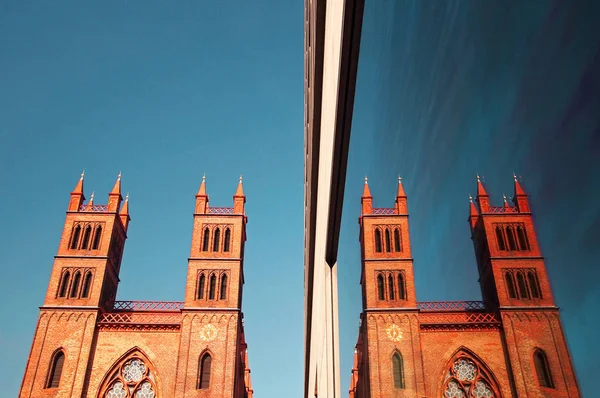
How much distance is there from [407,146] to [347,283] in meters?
1.69

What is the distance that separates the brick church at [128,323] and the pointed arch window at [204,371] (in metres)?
0.04

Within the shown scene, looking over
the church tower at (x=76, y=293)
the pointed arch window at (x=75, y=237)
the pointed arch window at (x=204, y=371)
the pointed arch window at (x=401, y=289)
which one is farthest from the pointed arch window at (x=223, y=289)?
the pointed arch window at (x=401, y=289)

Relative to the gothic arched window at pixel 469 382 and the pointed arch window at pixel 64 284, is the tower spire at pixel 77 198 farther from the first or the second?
the gothic arched window at pixel 469 382

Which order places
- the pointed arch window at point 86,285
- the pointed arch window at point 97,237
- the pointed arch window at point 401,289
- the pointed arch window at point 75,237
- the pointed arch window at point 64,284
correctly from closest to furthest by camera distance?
1. the pointed arch window at point 401,289
2. the pointed arch window at point 64,284
3. the pointed arch window at point 86,285
4. the pointed arch window at point 75,237
5. the pointed arch window at point 97,237

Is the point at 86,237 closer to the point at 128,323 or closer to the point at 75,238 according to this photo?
the point at 75,238

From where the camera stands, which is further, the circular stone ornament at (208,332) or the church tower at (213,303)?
the circular stone ornament at (208,332)

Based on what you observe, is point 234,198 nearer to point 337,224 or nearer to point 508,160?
point 337,224

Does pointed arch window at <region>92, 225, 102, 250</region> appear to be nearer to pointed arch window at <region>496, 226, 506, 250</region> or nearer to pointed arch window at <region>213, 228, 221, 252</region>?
pointed arch window at <region>213, 228, 221, 252</region>

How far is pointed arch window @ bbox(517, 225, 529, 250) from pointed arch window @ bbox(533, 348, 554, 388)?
4.0 inches

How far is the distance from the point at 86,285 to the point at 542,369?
26952 mm

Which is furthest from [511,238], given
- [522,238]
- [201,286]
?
[201,286]

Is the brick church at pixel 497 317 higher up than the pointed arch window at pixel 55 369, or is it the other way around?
the pointed arch window at pixel 55 369

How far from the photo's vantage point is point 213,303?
25.7 meters

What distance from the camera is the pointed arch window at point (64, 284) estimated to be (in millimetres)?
24969
